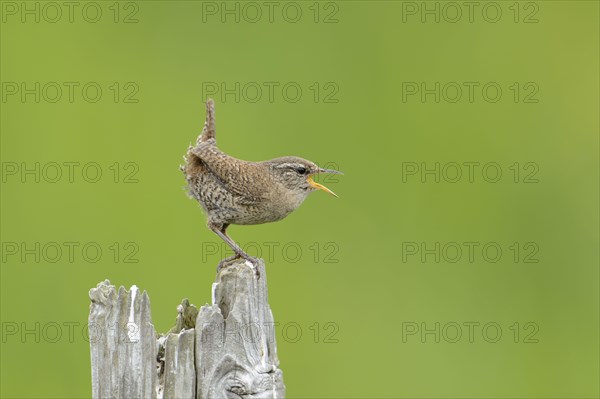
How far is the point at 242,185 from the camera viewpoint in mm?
6426

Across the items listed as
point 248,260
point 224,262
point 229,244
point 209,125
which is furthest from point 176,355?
point 209,125

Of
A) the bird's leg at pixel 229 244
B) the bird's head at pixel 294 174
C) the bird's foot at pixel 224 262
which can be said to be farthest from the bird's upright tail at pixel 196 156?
the bird's foot at pixel 224 262

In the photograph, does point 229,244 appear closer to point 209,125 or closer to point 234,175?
point 234,175

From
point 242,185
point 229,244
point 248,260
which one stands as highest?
point 242,185

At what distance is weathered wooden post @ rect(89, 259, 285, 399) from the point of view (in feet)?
15.2

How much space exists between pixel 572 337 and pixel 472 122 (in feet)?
8.33

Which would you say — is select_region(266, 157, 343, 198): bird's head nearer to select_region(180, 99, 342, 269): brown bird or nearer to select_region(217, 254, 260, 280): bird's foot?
select_region(180, 99, 342, 269): brown bird

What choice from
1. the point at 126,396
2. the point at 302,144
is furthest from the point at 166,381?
the point at 302,144

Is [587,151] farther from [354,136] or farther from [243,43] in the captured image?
[243,43]

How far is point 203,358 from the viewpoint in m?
4.70

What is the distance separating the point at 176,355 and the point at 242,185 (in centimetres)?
190

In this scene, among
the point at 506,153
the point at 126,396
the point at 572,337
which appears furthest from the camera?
the point at 506,153

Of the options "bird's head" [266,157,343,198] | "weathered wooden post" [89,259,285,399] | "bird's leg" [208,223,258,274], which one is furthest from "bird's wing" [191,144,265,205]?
"weathered wooden post" [89,259,285,399]

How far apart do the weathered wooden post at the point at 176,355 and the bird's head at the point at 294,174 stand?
178 cm
